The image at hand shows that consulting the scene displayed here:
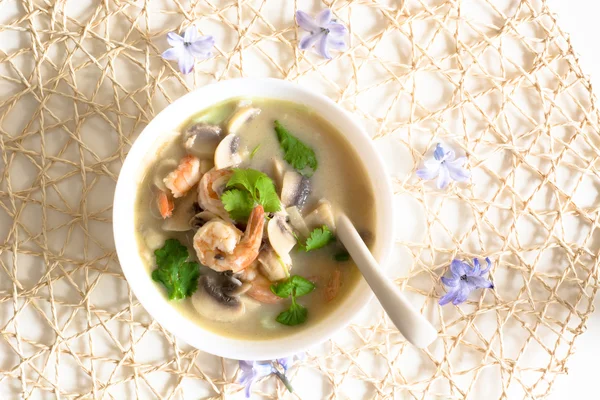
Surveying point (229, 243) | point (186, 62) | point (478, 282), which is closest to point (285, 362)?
point (229, 243)

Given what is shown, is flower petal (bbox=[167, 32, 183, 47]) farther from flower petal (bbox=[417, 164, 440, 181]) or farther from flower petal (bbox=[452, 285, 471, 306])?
flower petal (bbox=[452, 285, 471, 306])

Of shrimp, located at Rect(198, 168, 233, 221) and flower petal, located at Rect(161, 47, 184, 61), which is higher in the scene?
flower petal, located at Rect(161, 47, 184, 61)

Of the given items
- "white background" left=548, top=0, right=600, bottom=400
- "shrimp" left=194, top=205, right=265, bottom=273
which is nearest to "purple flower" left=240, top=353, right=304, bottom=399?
"shrimp" left=194, top=205, right=265, bottom=273

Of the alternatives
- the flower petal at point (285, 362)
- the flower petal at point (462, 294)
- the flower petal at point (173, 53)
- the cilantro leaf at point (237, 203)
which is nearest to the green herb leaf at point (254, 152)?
the cilantro leaf at point (237, 203)

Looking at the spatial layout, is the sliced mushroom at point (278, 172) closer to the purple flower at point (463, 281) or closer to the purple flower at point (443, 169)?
the purple flower at point (443, 169)

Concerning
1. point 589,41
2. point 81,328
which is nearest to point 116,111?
point 81,328

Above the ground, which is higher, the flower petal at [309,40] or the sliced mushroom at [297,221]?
the flower petal at [309,40]
